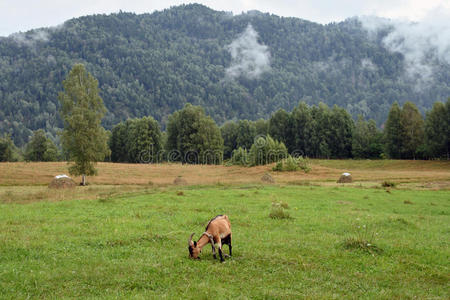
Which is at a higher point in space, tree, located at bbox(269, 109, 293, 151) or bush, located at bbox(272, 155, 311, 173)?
tree, located at bbox(269, 109, 293, 151)

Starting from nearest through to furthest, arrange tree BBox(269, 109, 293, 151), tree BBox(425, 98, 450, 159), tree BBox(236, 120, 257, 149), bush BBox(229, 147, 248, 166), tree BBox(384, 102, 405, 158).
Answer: bush BBox(229, 147, 248, 166) < tree BBox(425, 98, 450, 159) < tree BBox(384, 102, 405, 158) < tree BBox(269, 109, 293, 151) < tree BBox(236, 120, 257, 149)

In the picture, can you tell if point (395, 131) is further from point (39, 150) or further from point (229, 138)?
point (39, 150)

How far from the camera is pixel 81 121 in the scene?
44438mm

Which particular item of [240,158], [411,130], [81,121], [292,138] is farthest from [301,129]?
[81,121]

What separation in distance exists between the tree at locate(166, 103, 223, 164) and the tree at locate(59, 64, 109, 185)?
2156 inches

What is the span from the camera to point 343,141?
117875 mm

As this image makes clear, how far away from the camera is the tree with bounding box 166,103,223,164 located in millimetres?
102312

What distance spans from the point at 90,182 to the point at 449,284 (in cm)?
4426

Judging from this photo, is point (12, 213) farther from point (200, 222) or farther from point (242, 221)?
point (242, 221)

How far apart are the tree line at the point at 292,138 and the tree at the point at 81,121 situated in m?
37.0

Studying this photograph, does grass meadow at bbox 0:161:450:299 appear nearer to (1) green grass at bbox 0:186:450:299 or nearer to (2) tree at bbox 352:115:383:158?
(1) green grass at bbox 0:186:450:299

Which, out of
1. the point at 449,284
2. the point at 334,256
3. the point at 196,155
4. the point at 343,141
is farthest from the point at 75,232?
the point at 343,141

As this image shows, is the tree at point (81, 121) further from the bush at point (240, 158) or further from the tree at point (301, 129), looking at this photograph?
the tree at point (301, 129)

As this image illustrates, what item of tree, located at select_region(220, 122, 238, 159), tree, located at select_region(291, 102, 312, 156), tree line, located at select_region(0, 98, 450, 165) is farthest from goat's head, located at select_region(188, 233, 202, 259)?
tree, located at select_region(220, 122, 238, 159)
